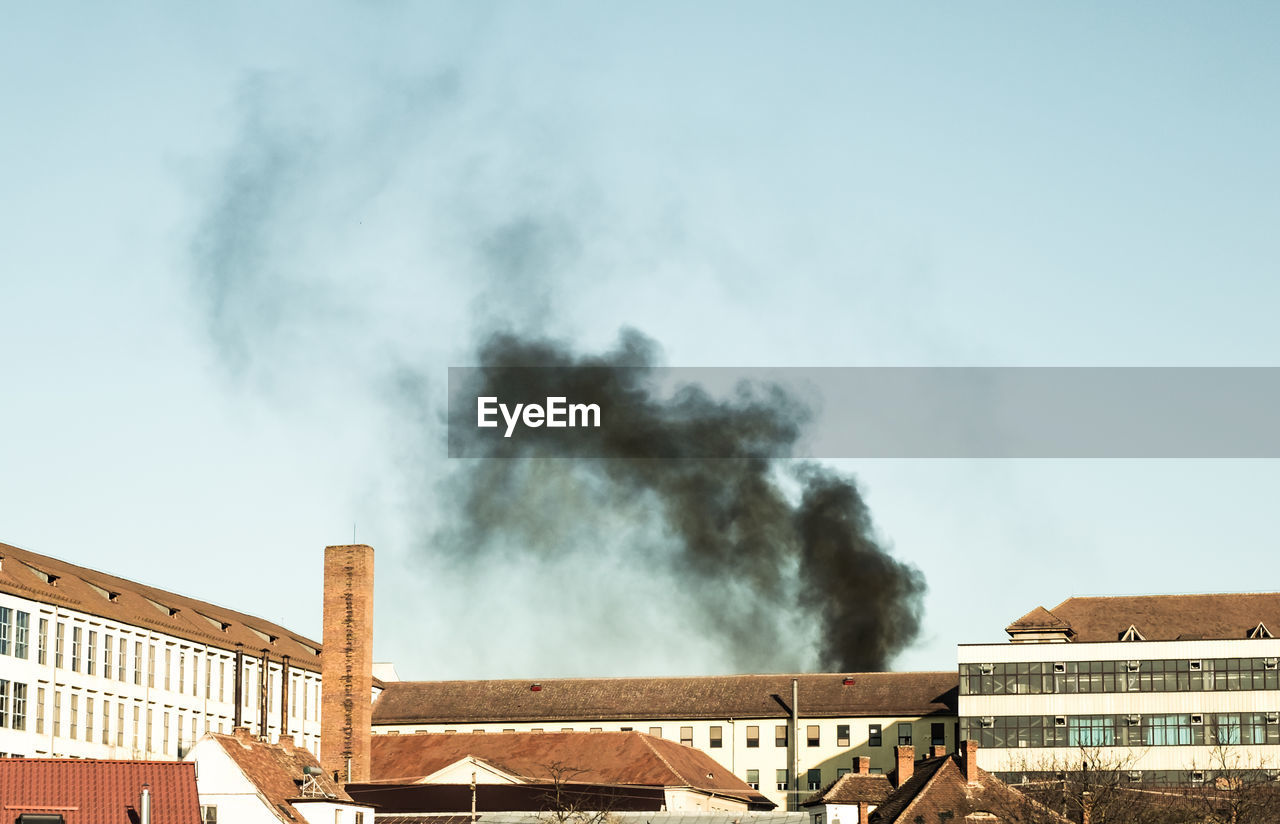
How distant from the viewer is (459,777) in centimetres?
9000

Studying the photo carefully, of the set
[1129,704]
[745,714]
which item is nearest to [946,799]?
[1129,704]

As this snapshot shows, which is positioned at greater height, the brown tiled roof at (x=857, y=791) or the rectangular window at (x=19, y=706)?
the rectangular window at (x=19, y=706)

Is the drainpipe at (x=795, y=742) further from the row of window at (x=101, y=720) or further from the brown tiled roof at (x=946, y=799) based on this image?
the row of window at (x=101, y=720)

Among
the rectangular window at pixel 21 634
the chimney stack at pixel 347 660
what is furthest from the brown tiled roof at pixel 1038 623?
the rectangular window at pixel 21 634

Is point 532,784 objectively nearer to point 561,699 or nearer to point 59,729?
point 59,729

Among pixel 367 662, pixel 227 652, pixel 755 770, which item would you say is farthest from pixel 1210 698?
pixel 227 652

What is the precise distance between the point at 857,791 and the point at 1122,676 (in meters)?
23.3

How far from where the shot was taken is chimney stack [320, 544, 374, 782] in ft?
301

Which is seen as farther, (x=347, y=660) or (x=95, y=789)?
(x=347, y=660)

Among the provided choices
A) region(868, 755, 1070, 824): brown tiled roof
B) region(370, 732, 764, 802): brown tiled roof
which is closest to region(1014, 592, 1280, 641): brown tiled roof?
region(370, 732, 764, 802): brown tiled roof

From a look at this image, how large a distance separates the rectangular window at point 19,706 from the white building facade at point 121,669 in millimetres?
67

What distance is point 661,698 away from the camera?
12250 cm

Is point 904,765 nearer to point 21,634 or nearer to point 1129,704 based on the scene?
point 1129,704

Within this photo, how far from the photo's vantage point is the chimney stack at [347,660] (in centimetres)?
9175
